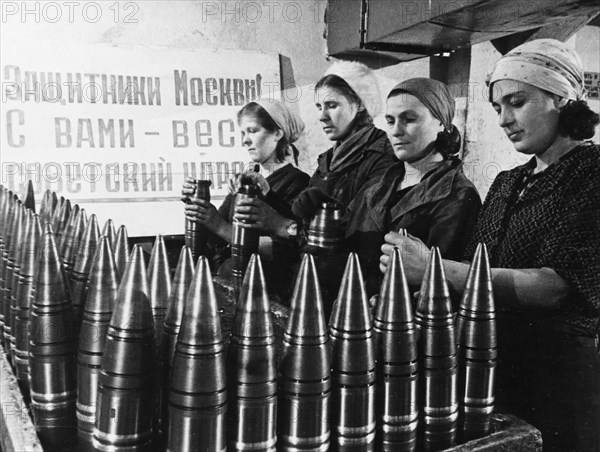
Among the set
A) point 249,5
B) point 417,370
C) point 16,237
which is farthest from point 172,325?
point 249,5

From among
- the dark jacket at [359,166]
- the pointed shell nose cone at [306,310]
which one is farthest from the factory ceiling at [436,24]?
the pointed shell nose cone at [306,310]

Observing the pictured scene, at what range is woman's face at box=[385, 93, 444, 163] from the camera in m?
1.84

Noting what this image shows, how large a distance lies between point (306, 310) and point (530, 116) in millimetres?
910

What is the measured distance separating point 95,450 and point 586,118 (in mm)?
1232

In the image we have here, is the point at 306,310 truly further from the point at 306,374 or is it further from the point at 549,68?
the point at 549,68

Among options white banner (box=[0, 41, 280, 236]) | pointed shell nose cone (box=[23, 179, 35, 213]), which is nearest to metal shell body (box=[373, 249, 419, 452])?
pointed shell nose cone (box=[23, 179, 35, 213])

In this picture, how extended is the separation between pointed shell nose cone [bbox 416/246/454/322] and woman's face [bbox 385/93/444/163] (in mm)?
998

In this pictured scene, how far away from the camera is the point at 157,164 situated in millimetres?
3422

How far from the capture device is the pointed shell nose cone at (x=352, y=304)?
829mm

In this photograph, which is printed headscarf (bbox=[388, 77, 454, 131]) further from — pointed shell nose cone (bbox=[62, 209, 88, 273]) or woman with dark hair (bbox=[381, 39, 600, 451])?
pointed shell nose cone (bbox=[62, 209, 88, 273])

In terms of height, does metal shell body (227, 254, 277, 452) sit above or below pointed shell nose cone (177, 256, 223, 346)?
below

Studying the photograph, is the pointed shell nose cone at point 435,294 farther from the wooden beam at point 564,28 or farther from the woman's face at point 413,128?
the wooden beam at point 564,28

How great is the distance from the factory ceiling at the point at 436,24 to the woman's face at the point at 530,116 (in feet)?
2.89

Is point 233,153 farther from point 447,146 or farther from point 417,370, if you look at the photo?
point 417,370
